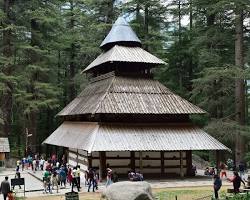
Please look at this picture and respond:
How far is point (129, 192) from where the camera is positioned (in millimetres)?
20547

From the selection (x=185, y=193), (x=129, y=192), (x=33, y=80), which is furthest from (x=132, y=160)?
(x=33, y=80)

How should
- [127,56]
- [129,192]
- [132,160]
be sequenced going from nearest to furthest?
[129,192]
[132,160]
[127,56]

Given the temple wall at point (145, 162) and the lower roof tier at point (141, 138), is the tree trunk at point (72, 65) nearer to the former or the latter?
the lower roof tier at point (141, 138)

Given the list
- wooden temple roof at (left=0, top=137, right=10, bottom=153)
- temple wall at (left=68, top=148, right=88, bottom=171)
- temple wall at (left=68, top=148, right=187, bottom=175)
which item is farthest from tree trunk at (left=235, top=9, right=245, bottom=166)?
wooden temple roof at (left=0, top=137, right=10, bottom=153)

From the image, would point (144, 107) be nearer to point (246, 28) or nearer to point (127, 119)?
point (127, 119)

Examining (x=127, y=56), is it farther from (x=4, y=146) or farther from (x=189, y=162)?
(x=4, y=146)

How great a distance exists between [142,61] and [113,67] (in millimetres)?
2682

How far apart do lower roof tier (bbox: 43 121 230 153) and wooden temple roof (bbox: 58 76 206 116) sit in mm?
1275

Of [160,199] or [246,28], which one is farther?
[246,28]

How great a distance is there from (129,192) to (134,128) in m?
11.6

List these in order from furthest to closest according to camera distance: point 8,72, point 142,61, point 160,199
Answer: point 8,72
point 142,61
point 160,199

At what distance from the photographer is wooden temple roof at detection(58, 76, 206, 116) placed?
31547 mm

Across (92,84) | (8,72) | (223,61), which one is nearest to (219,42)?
(223,61)

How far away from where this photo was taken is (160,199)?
74.7ft
